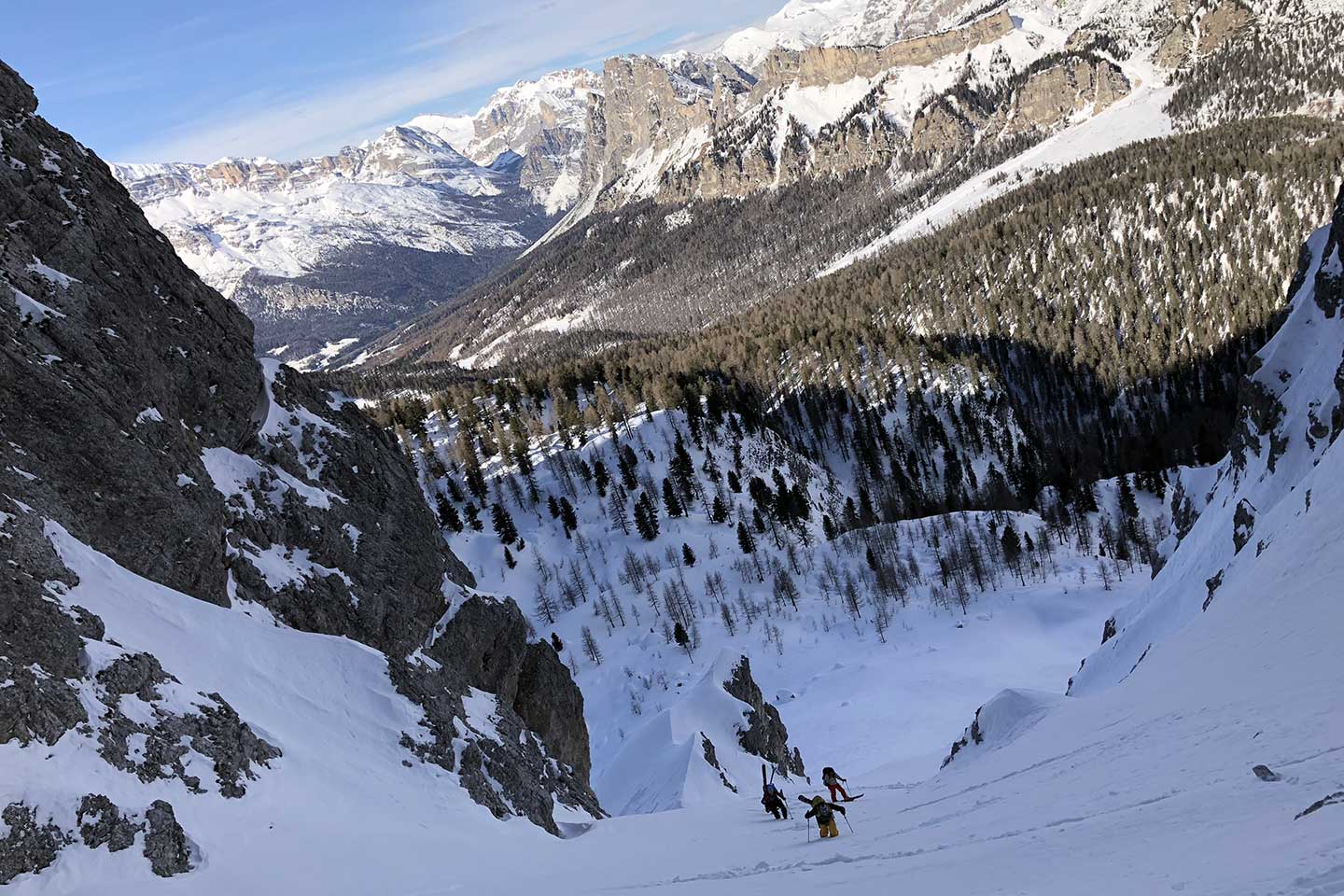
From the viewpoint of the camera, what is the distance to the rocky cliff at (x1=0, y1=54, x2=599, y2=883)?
20562 millimetres

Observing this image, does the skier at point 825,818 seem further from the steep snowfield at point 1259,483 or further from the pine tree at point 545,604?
the pine tree at point 545,604

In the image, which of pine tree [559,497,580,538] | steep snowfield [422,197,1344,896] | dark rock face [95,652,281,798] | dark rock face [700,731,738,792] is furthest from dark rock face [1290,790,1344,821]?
pine tree [559,497,580,538]

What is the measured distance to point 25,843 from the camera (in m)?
16.8

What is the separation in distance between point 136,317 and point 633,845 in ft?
92.8

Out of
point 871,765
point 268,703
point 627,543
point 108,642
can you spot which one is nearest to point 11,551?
point 108,642

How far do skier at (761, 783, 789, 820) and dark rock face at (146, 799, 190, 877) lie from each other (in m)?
18.1

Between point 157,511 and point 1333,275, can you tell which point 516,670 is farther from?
point 1333,275

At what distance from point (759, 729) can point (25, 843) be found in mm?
45107

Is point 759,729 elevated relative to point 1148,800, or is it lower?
lower

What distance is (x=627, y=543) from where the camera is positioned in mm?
138625

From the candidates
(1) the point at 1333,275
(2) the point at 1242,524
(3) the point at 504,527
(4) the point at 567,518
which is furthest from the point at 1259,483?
(3) the point at 504,527

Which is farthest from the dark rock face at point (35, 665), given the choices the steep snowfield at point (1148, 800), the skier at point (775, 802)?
the skier at point (775, 802)

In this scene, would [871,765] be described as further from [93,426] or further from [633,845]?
[93,426]

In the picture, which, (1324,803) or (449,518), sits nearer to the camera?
(1324,803)
